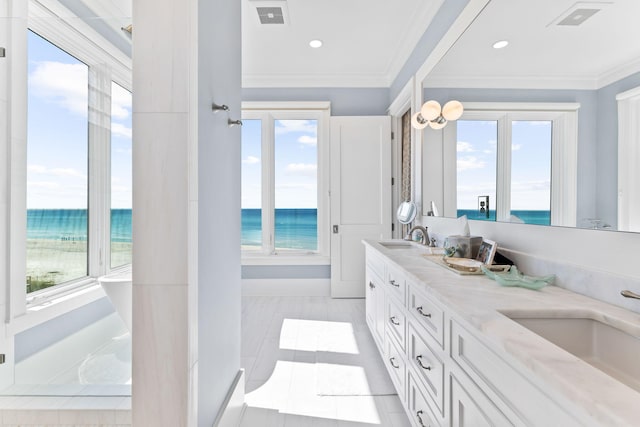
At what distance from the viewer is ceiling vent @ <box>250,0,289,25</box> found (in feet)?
8.29

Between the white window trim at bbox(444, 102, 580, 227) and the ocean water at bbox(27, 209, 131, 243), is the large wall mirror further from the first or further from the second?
the ocean water at bbox(27, 209, 131, 243)

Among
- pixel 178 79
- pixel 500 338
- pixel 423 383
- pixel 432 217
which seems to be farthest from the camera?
pixel 432 217

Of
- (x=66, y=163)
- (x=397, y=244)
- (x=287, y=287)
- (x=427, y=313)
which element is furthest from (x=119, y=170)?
(x=287, y=287)

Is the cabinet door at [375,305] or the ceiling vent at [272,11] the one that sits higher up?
the ceiling vent at [272,11]

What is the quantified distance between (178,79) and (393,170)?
10.6 ft

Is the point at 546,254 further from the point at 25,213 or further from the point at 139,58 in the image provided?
the point at 25,213

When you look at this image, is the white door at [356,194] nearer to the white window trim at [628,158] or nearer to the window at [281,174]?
the window at [281,174]

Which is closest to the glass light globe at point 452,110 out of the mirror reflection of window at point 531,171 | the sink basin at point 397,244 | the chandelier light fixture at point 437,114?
the chandelier light fixture at point 437,114

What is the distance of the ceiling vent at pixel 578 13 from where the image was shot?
1098mm

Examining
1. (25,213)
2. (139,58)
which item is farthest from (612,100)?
(25,213)

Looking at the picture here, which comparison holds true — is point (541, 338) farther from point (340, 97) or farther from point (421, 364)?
point (340, 97)

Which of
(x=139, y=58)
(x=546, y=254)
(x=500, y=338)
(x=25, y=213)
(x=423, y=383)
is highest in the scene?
(x=139, y=58)

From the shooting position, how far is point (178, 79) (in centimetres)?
101

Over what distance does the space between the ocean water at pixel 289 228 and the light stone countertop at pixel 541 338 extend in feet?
9.41
